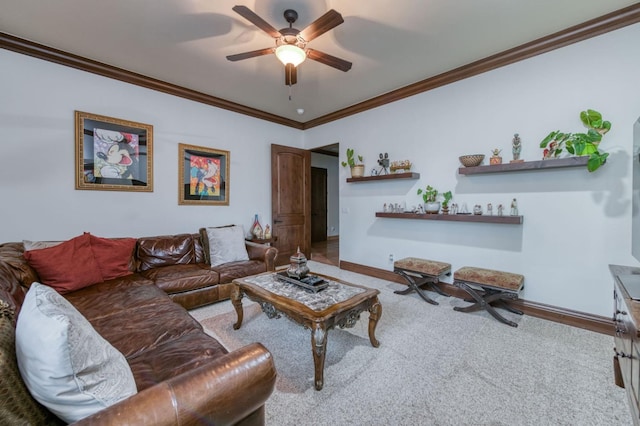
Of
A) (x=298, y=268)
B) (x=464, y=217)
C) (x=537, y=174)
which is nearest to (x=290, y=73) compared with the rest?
(x=298, y=268)

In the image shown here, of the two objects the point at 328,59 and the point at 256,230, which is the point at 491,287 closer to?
the point at 328,59

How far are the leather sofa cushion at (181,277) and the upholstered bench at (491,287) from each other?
2783 mm

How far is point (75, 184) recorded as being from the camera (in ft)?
10.4

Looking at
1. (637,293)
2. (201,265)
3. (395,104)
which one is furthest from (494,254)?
(201,265)

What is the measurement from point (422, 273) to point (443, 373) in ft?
4.64

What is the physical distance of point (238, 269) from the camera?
132 inches

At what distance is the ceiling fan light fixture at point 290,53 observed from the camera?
228 cm

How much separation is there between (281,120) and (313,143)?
76cm

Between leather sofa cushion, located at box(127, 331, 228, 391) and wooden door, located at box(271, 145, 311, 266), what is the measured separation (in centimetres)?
318

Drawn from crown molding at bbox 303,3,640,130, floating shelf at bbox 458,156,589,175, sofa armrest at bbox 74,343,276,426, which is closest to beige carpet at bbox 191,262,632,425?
sofa armrest at bbox 74,343,276,426

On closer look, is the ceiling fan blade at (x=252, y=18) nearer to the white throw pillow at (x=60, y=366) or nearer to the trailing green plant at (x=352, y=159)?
the white throw pillow at (x=60, y=366)

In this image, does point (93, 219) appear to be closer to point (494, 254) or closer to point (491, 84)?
point (494, 254)

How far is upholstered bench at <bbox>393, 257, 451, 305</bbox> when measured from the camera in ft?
10.5

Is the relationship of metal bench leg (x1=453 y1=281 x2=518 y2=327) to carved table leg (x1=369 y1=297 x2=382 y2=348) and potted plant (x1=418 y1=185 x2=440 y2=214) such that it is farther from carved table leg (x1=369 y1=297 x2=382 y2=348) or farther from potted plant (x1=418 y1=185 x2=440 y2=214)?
carved table leg (x1=369 y1=297 x2=382 y2=348)
